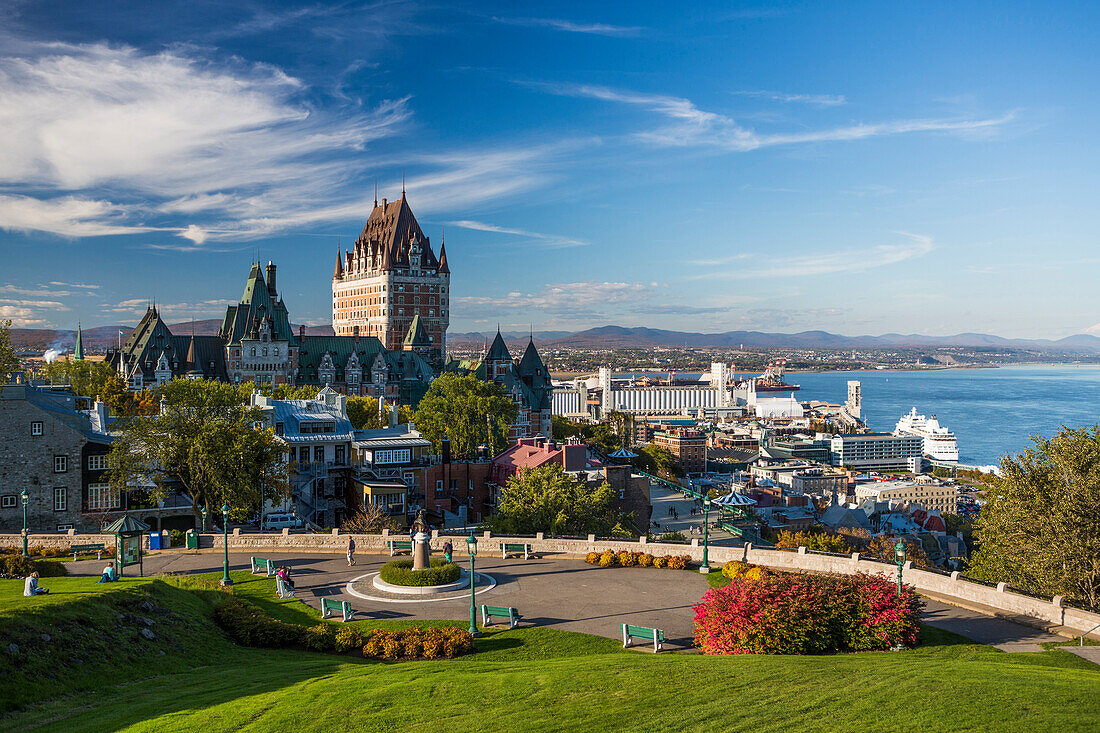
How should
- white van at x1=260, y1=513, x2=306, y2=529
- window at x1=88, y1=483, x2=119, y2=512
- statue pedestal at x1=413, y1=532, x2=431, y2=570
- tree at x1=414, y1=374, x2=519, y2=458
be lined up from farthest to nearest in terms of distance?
1. tree at x1=414, y1=374, x2=519, y2=458
2. white van at x1=260, y1=513, x2=306, y2=529
3. window at x1=88, y1=483, x2=119, y2=512
4. statue pedestal at x1=413, y1=532, x2=431, y2=570

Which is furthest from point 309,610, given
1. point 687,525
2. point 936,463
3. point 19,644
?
point 936,463

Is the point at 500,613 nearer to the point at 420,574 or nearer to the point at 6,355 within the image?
the point at 420,574

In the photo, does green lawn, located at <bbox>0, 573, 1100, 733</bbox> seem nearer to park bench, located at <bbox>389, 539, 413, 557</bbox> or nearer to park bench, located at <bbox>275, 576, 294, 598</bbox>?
park bench, located at <bbox>275, 576, 294, 598</bbox>

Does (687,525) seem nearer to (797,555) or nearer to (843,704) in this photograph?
(797,555)

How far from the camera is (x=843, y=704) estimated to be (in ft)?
46.5

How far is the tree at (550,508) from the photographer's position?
40.2 meters

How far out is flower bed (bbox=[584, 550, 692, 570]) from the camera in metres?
30.5

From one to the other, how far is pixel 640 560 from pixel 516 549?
17.2 feet

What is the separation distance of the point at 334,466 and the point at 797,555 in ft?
106

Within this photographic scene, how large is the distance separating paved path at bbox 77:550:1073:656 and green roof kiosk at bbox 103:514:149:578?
0.95 metres

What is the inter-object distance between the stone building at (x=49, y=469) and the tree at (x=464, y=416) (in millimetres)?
31381

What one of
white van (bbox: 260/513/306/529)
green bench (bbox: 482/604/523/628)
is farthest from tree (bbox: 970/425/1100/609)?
white van (bbox: 260/513/306/529)

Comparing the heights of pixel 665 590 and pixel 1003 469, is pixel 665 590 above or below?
below

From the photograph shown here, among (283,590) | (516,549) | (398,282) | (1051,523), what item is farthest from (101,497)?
(398,282)
